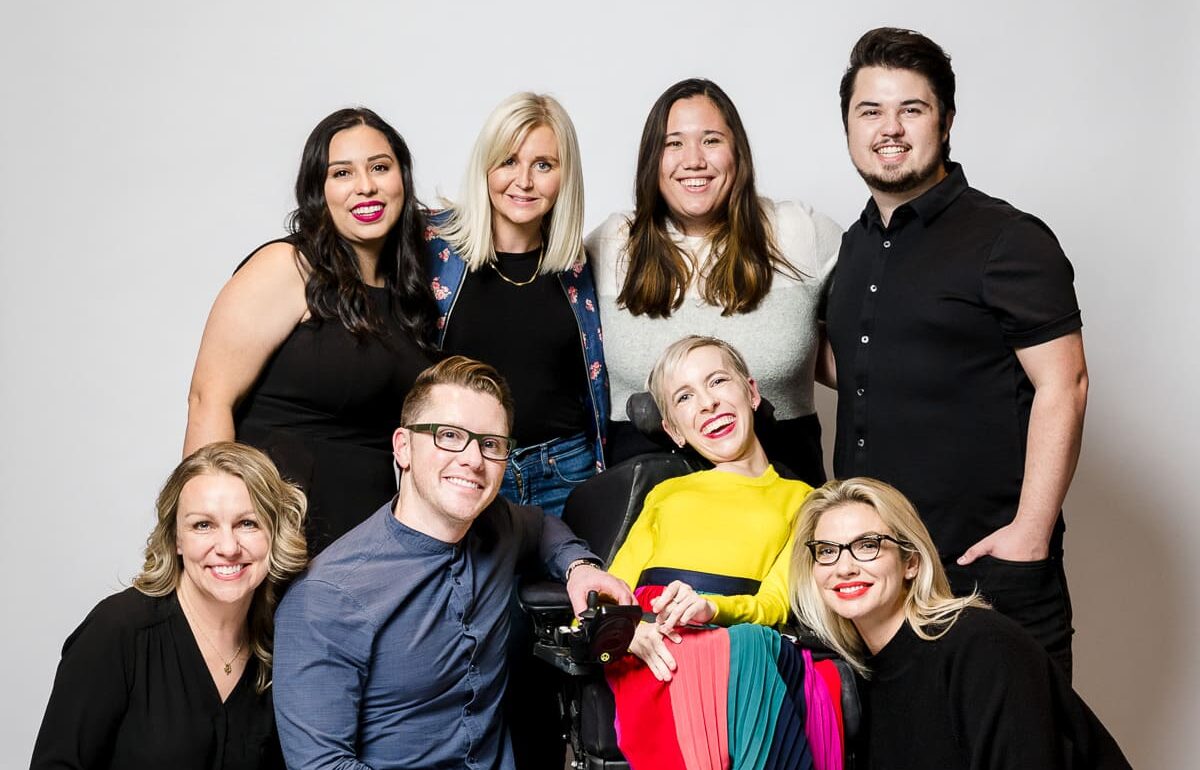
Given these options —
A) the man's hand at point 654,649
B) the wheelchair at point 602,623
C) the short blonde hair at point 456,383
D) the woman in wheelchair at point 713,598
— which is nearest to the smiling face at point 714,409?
the woman in wheelchair at point 713,598

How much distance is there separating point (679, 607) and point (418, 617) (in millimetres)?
594

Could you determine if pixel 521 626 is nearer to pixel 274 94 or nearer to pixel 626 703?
pixel 626 703

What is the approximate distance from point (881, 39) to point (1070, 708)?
6.18ft

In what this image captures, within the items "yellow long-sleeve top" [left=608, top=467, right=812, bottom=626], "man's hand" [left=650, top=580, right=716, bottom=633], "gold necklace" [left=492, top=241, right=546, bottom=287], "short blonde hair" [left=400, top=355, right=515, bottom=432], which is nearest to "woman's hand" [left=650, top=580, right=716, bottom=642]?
"man's hand" [left=650, top=580, right=716, bottom=633]

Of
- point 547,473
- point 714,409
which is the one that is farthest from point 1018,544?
point 547,473

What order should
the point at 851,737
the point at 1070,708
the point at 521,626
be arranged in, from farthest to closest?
the point at 521,626, the point at 851,737, the point at 1070,708

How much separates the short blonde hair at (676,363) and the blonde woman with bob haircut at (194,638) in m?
1.01

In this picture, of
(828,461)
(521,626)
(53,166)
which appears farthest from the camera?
(828,461)

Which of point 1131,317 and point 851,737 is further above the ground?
point 1131,317

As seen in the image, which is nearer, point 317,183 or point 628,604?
point 628,604

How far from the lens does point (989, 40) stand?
496 cm

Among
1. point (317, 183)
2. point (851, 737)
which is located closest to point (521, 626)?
point (851, 737)

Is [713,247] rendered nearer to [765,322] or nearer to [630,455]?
[765,322]

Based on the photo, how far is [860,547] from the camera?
2855 mm
